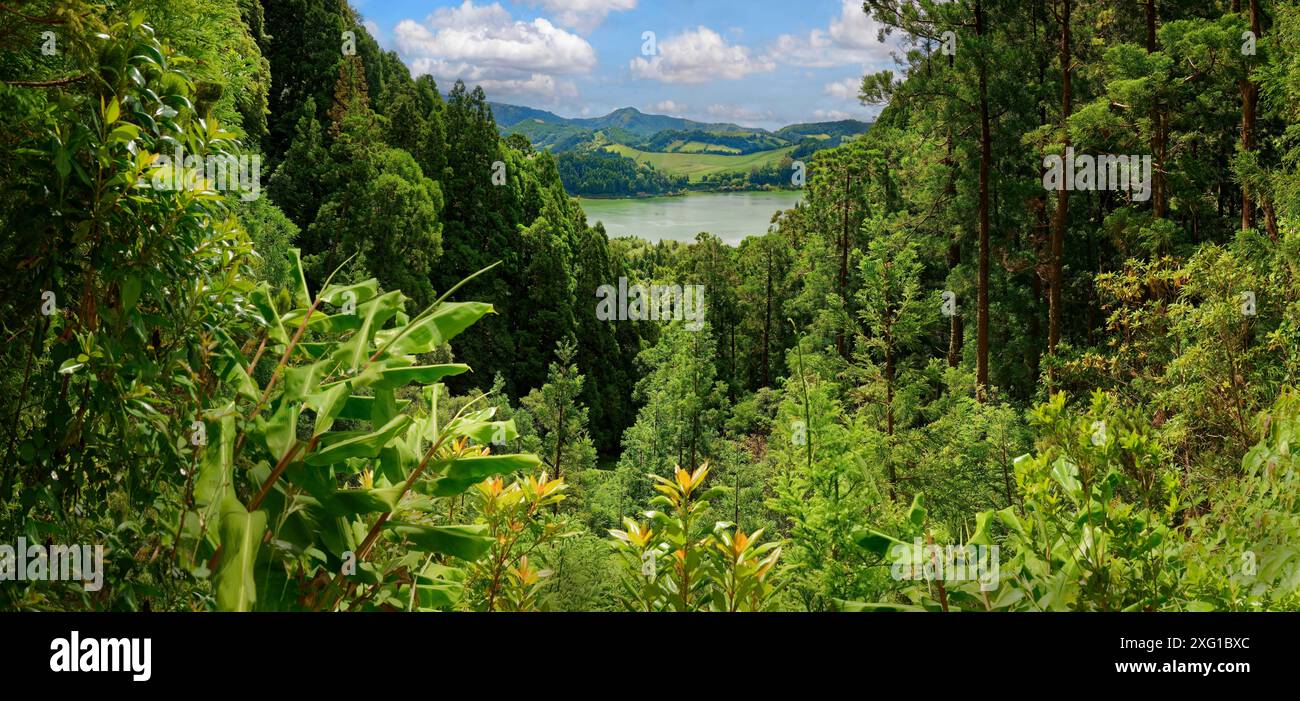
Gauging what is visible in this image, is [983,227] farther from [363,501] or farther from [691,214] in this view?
[691,214]

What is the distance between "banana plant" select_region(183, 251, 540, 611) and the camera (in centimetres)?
109

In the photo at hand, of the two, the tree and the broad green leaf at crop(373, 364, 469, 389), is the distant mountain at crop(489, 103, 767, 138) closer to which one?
the tree

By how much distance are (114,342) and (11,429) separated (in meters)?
0.27

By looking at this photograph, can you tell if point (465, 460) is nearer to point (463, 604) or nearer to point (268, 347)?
point (463, 604)

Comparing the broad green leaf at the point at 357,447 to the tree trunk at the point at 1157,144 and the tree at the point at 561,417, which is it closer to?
the tree trunk at the point at 1157,144

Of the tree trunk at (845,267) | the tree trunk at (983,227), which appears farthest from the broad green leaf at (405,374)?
the tree trunk at (845,267)

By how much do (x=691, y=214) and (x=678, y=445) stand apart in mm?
49916

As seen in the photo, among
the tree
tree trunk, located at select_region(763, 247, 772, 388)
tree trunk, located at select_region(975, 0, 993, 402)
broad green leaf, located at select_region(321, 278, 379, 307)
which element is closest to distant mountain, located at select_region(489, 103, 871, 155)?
tree trunk, located at select_region(763, 247, 772, 388)

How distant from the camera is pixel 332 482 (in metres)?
1.14

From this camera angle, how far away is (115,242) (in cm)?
112

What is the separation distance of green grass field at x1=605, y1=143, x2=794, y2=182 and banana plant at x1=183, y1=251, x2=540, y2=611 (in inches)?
2723

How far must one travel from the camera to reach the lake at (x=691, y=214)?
56844 millimetres

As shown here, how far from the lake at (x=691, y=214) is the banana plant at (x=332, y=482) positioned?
51.9 m
